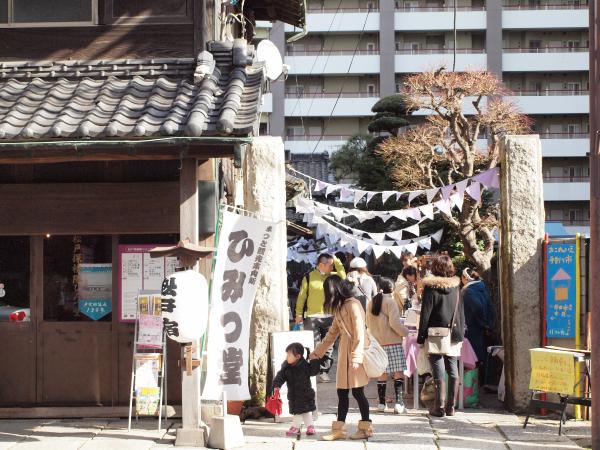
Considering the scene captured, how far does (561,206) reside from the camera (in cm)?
5081

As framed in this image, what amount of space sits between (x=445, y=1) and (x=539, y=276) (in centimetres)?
4270

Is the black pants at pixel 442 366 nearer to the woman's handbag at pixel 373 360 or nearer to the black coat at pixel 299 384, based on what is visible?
the woman's handbag at pixel 373 360

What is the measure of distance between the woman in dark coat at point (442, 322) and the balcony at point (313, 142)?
39.9m

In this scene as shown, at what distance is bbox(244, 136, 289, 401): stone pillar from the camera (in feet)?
36.5

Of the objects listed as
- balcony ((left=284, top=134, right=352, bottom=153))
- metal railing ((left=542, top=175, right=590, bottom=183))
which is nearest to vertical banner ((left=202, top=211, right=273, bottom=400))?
balcony ((left=284, top=134, right=352, bottom=153))

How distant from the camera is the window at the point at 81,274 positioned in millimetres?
11078

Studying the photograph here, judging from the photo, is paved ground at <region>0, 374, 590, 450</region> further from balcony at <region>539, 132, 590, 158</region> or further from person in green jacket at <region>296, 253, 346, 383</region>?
balcony at <region>539, 132, 590, 158</region>

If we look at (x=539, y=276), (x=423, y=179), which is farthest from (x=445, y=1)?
(x=539, y=276)

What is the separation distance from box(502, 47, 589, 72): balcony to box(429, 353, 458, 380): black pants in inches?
1685

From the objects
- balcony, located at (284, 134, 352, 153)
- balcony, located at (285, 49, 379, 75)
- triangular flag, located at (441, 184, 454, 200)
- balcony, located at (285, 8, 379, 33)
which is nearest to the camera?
triangular flag, located at (441, 184, 454, 200)

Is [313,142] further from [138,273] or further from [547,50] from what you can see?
[138,273]

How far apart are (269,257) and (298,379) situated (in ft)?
6.41

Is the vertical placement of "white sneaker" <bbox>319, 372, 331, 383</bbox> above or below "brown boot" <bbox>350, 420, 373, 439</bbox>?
below

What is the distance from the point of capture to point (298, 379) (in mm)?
9766
